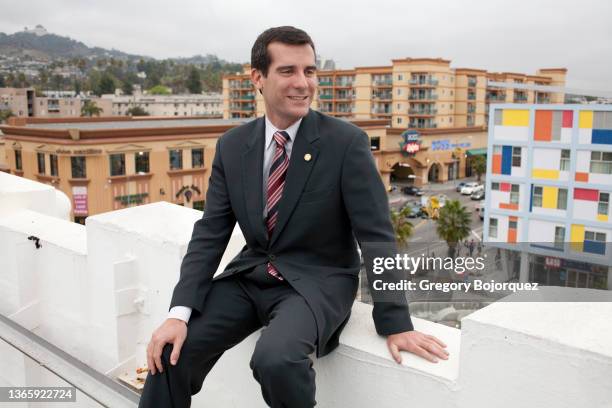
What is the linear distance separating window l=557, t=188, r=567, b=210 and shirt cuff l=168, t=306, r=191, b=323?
1944cm

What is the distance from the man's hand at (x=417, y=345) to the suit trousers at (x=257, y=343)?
0.64ft

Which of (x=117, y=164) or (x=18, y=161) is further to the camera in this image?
(x=18, y=161)

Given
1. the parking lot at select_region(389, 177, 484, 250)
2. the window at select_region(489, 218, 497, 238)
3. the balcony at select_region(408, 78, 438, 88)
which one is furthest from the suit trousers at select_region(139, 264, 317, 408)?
the balcony at select_region(408, 78, 438, 88)

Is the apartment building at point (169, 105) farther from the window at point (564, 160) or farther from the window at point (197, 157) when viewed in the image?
the window at point (564, 160)

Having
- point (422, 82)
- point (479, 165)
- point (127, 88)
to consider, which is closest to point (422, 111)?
point (422, 82)

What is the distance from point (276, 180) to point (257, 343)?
46 centimetres

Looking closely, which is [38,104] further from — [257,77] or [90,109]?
[257,77]

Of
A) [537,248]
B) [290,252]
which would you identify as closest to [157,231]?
[290,252]

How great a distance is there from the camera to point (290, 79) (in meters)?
1.61

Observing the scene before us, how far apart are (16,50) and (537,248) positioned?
15750 centimetres

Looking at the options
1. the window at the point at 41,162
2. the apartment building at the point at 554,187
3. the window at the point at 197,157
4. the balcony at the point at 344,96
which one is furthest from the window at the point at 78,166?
the balcony at the point at 344,96

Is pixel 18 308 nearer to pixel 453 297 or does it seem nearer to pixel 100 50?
pixel 453 297

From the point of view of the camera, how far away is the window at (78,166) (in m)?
20.8

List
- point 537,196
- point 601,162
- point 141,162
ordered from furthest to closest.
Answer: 1. point 141,162
2. point 537,196
3. point 601,162
